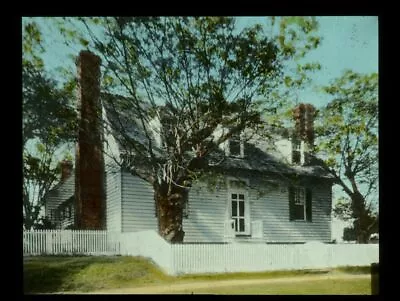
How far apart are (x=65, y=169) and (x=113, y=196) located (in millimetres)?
628

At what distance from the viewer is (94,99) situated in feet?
19.2

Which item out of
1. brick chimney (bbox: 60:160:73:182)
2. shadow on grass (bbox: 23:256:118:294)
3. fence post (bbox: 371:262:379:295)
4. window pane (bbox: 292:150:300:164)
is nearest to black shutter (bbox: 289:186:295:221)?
window pane (bbox: 292:150:300:164)

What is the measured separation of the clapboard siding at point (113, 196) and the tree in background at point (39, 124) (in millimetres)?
580

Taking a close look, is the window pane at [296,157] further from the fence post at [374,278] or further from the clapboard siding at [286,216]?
the fence post at [374,278]

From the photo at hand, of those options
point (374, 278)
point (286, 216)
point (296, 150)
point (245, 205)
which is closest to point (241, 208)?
point (245, 205)

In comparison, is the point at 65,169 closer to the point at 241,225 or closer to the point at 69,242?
the point at 69,242

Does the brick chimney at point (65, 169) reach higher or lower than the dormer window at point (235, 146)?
lower

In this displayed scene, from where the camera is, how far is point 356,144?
614 cm

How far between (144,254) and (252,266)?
4.26 ft

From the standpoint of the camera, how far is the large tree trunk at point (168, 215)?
5.86 meters

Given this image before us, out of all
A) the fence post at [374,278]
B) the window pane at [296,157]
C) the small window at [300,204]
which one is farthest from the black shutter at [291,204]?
the fence post at [374,278]
